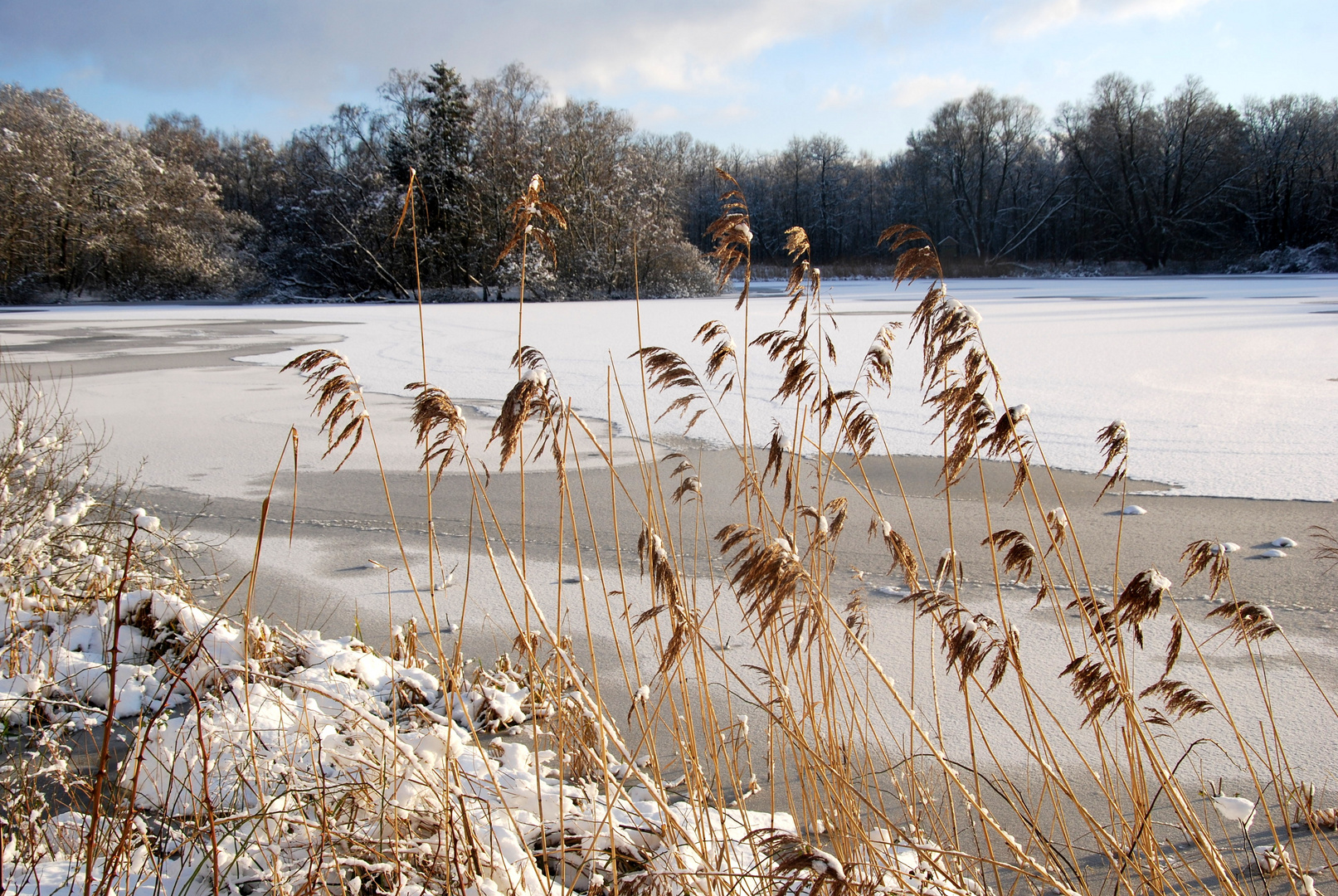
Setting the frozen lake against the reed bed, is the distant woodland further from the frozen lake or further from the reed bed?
the reed bed

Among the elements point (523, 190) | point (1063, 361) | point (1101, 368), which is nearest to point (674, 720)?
point (1101, 368)

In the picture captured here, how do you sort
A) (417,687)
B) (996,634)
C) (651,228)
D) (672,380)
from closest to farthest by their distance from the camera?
(672,380), (417,687), (996,634), (651,228)

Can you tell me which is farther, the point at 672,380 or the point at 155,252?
the point at 155,252

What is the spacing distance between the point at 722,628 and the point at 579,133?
32.1 meters

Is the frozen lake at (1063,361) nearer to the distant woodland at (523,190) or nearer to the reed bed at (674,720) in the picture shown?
the reed bed at (674,720)

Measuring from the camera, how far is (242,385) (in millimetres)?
8969

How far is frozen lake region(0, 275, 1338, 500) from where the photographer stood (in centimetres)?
560

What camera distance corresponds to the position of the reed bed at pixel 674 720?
1.38 m

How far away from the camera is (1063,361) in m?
9.59

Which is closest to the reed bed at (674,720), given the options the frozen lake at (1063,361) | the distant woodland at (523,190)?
the frozen lake at (1063,361)

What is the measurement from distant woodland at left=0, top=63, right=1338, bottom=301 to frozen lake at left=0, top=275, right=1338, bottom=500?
4.93 m

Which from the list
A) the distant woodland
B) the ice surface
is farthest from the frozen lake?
the distant woodland

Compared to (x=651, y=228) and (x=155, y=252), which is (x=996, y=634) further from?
(x=155, y=252)

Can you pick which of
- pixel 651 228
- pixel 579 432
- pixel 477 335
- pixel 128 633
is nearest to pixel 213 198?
pixel 651 228
